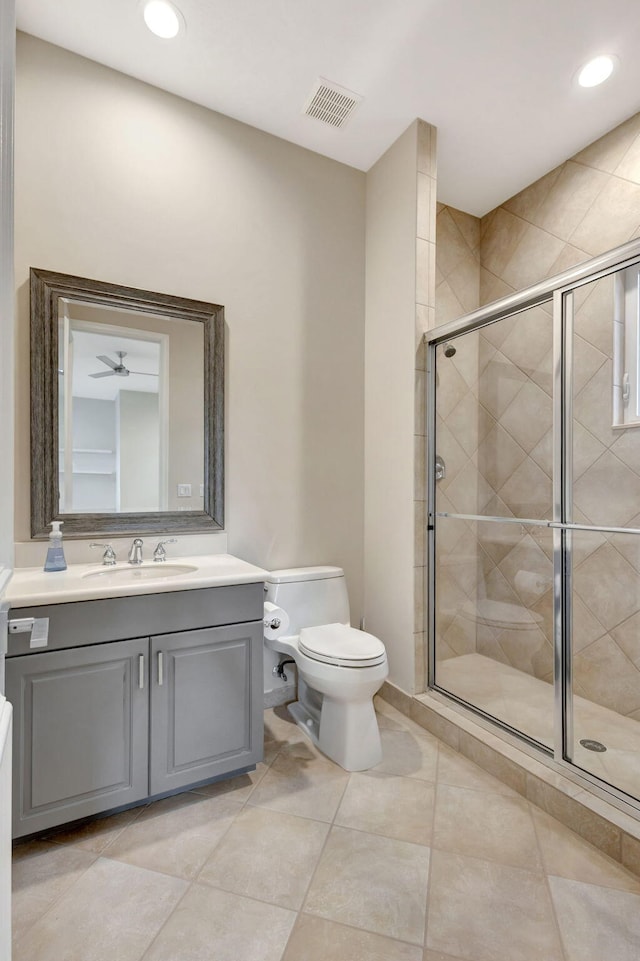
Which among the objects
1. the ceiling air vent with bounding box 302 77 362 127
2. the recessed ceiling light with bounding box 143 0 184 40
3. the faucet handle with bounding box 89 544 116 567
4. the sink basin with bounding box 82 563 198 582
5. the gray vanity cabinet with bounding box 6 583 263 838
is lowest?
the gray vanity cabinet with bounding box 6 583 263 838

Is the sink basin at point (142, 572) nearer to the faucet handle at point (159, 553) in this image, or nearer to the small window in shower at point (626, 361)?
the faucet handle at point (159, 553)

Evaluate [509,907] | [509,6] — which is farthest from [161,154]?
[509,907]

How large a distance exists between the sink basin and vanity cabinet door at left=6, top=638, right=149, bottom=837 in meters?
0.32

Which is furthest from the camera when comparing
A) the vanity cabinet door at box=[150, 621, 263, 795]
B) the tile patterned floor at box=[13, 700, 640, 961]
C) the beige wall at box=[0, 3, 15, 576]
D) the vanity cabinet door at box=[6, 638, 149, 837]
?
the vanity cabinet door at box=[150, 621, 263, 795]

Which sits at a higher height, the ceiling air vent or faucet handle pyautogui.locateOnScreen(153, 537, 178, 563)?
the ceiling air vent

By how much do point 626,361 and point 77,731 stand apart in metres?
2.26

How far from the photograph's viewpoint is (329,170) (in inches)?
100

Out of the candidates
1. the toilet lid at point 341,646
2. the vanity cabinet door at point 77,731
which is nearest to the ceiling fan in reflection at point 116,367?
the vanity cabinet door at point 77,731

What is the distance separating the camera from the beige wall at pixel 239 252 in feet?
6.16

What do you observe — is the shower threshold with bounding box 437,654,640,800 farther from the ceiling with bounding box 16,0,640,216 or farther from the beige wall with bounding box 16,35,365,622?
the ceiling with bounding box 16,0,640,216

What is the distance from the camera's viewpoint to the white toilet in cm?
181

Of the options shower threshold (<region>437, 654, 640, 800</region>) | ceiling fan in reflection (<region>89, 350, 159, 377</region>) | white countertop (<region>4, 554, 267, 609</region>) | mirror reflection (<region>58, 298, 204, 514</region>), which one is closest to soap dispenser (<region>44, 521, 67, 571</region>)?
white countertop (<region>4, 554, 267, 609</region>)

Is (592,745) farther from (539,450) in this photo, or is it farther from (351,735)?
(539,450)

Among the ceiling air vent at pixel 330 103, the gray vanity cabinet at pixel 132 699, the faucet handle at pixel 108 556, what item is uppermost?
the ceiling air vent at pixel 330 103
